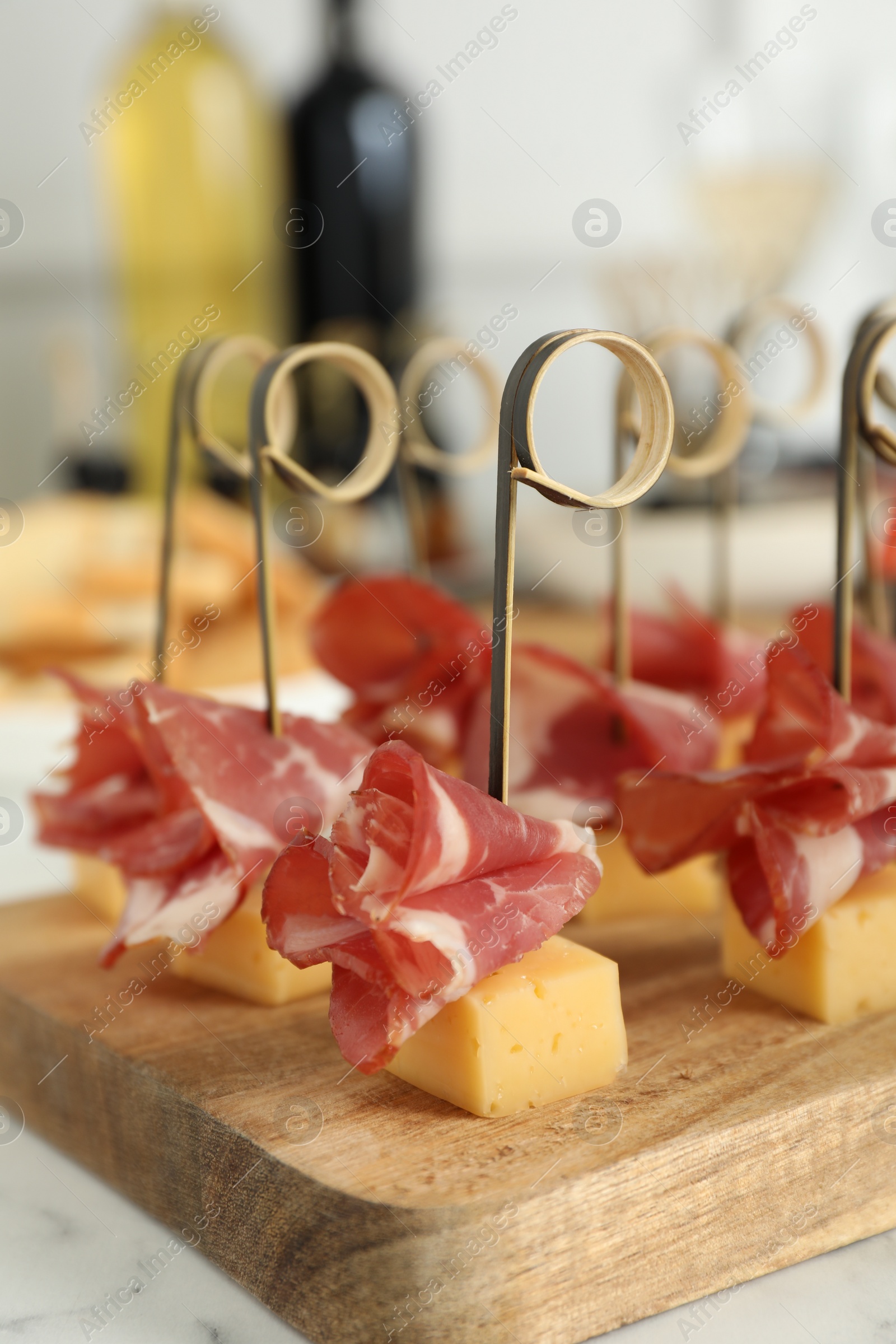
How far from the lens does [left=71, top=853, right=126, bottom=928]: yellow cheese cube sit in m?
0.81

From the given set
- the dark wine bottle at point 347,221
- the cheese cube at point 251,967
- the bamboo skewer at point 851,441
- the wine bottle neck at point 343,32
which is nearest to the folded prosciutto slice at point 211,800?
the cheese cube at point 251,967

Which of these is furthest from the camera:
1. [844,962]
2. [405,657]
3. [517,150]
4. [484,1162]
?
[517,150]

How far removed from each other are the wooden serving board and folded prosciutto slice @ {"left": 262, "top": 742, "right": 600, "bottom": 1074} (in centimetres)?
5

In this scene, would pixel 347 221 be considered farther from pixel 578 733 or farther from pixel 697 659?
pixel 578 733

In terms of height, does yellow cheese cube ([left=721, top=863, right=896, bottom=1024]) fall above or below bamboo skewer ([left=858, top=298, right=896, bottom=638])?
below

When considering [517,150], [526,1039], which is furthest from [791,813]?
[517,150]

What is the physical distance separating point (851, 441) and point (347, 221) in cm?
171

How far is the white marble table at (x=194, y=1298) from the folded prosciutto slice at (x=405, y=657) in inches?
12.9

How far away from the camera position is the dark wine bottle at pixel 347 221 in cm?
214

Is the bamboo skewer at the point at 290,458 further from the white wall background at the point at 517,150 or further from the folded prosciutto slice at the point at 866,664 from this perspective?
the white wall background at the point at 517,150

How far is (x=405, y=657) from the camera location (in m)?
0.85

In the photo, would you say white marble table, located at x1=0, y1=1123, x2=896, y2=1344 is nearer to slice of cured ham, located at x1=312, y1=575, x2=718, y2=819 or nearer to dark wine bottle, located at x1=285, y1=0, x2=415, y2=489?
slice of cured ham, located at x1=312, y1=575, x2=718, y2=819

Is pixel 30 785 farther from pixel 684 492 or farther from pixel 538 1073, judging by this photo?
pixel 684 492

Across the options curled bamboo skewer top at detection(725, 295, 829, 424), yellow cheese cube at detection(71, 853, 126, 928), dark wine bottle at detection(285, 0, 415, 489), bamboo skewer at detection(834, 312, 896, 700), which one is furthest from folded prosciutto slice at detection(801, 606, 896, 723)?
dark wine bottle at detection(285, 0, 415, 489)
